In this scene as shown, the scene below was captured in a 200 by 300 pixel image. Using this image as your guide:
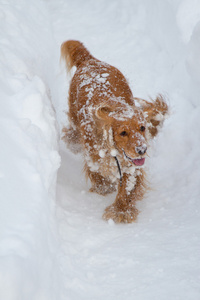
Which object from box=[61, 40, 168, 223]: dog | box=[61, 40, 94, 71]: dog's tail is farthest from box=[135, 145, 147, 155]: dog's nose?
box=[61, 40, 94, 71]: dog's tail

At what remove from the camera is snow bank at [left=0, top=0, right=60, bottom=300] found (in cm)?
148

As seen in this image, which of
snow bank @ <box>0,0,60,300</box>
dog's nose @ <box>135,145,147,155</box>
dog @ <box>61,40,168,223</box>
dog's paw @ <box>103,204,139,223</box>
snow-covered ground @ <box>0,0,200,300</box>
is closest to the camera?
snow bank @ <box>0,0,60,300</box>

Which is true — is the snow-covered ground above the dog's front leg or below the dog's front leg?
above

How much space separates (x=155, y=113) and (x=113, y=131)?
1.62 ft

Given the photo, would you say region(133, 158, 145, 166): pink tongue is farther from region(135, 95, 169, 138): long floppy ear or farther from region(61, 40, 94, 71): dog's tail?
region(61, 40, 94, 71): dog's tail

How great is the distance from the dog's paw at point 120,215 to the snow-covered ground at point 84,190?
0.24ft

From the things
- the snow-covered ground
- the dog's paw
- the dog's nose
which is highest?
Result: the dog's nose

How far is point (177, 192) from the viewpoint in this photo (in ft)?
10.5

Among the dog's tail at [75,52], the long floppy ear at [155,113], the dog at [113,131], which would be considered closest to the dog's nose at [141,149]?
the dog at [113,131]

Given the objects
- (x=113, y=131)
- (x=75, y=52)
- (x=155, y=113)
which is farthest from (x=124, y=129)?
(x=75, y=52)

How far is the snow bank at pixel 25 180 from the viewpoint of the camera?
4.86 ft

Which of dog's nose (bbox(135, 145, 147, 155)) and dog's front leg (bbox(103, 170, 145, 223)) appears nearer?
dog's nose (bbox(135, 145, 147, 155))

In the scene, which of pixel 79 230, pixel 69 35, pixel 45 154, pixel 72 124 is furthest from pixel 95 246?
pixel 69 35

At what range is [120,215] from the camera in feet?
9.48
